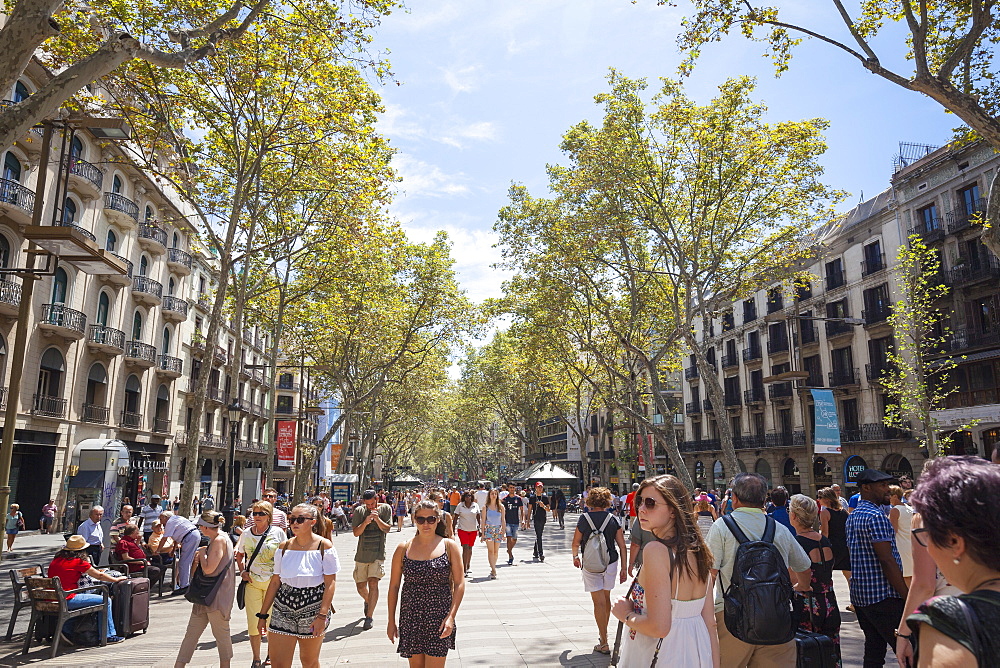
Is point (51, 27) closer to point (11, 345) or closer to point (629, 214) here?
point (629, 214)

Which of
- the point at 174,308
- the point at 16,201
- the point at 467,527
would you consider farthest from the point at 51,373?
the point at 467,527

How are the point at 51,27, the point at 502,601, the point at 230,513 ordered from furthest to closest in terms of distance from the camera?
the point at 230,513
the point at 502,601
the point at 51,27

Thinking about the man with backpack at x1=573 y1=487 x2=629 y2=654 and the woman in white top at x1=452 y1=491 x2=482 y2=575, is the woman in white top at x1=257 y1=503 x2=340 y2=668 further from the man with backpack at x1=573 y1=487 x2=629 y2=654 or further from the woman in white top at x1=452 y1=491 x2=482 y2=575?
the woman in white top at x1=452 y1=491 x2=482 y2=575

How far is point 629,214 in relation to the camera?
18.8 metres

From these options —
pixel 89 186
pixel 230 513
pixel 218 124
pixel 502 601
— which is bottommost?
pixel 502 601

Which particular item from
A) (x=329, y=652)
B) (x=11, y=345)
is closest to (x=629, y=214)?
(x=329, y=652)

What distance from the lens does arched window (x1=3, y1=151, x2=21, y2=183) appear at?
797 inches

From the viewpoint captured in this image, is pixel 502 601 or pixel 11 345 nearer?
pixel 502 601

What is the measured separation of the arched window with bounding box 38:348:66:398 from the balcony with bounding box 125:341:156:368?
419 cm

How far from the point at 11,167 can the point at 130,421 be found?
38.9ft

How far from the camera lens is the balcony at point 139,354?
27.8m

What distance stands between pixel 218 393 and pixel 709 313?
101ft

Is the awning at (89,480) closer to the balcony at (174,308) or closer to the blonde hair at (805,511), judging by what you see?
the balcony at (174,308)

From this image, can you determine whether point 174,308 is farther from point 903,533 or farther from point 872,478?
point 903,533
